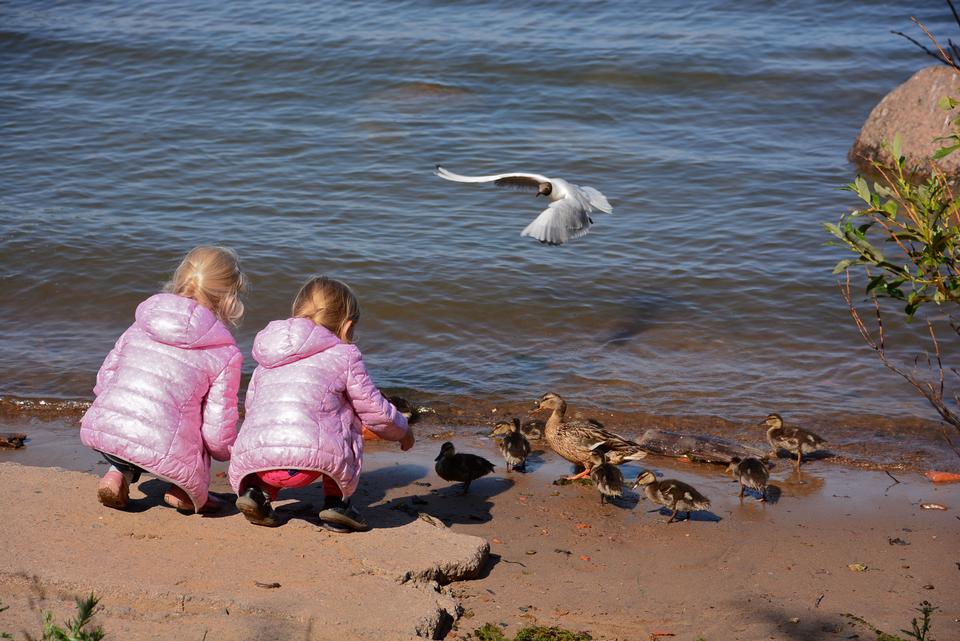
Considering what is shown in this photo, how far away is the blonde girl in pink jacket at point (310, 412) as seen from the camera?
5051 millimetres

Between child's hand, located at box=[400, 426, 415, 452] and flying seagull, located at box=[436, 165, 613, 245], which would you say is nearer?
child's hand, located at box=[400, 426, 415, 452]

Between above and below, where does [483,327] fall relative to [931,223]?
below

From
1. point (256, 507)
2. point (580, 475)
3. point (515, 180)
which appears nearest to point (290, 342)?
point (256, 507)

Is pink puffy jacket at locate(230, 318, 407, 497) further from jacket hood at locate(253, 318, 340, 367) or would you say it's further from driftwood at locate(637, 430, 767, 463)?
driftwood at locate(637, 430, 767, 463)

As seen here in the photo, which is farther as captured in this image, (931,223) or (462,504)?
(462,504)

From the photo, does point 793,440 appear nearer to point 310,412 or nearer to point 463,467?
point 463,467

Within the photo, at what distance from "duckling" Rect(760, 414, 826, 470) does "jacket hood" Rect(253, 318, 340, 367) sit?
3400 millimetres

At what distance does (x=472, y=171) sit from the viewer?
14070 millimetres

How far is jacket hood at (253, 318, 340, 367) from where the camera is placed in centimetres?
520

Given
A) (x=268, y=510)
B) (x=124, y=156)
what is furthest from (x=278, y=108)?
(x=268, y=510)

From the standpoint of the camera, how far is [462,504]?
6.29 m

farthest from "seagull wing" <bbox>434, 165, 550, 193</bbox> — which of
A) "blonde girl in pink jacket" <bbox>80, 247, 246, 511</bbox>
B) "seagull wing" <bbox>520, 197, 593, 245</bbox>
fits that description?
"blonde girl in pink jacket" <bbox>80, 247, 246, 511</bbox>

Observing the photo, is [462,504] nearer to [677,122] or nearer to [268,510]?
[268,510]

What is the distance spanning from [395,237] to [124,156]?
4.91 metres
